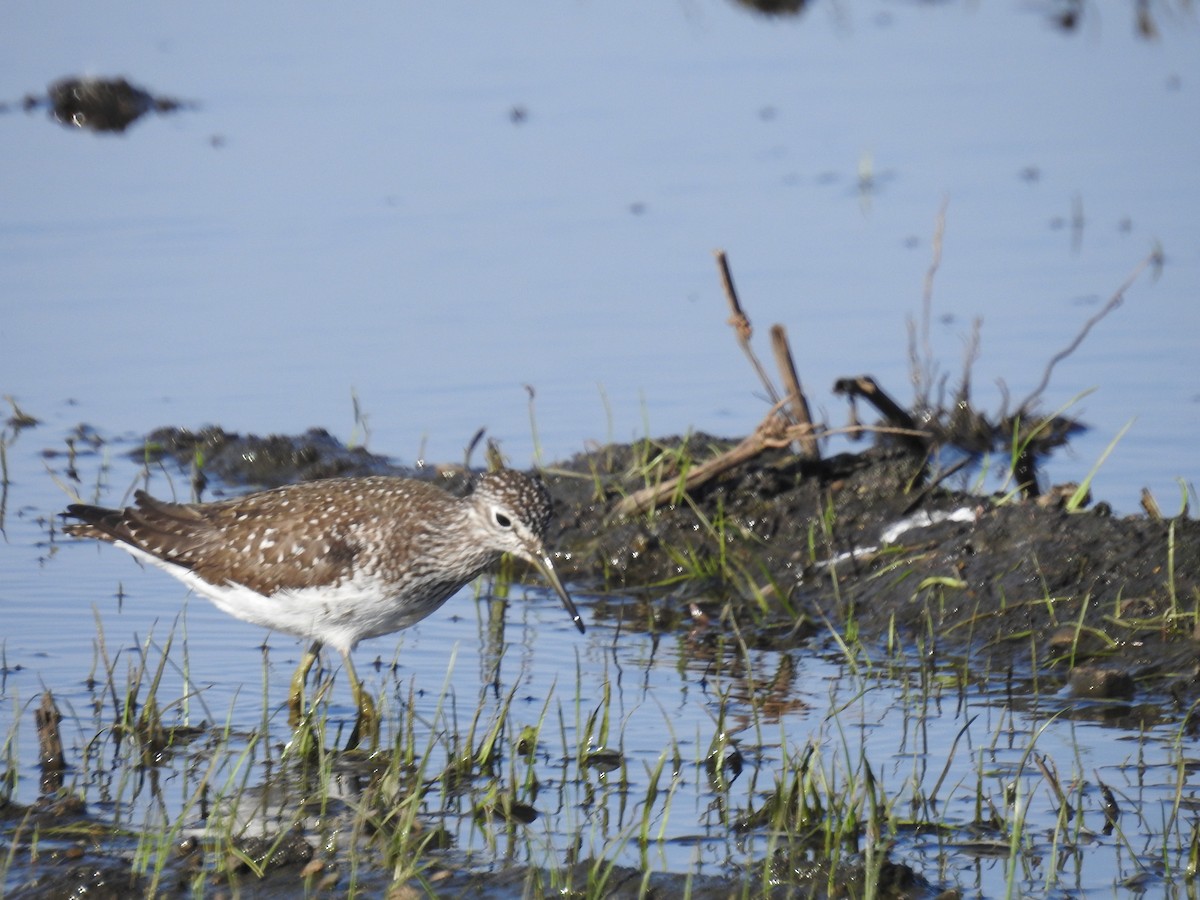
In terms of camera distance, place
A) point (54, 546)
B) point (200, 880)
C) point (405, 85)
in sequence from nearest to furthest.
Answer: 1. point (200, 880)
2. point (54, 546)
3. point (405, 85)

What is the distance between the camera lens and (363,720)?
7.43m

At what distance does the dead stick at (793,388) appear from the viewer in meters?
9.61

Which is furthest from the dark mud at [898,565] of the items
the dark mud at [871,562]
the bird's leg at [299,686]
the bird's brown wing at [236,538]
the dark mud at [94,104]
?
the dark mud at [94,104]

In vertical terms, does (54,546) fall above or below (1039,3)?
below

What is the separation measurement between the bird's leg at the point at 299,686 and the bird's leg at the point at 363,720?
0.25 meters

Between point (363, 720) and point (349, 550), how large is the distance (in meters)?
0.69

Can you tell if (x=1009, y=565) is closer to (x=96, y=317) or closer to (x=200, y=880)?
(x=200, y=880)

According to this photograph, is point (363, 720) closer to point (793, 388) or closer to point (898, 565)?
point (898, 565)

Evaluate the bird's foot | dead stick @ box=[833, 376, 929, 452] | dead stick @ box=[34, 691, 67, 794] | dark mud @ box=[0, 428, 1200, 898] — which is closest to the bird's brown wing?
the bird's foot

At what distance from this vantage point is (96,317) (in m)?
12.7

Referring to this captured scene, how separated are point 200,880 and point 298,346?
7.20m

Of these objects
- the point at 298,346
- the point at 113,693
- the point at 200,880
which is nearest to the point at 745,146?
the point at 298,346

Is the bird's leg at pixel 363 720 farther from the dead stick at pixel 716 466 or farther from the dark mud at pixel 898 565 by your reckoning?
the dead stick at pixel 716 466

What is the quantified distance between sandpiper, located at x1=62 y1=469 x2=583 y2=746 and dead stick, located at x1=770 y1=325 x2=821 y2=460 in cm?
228
